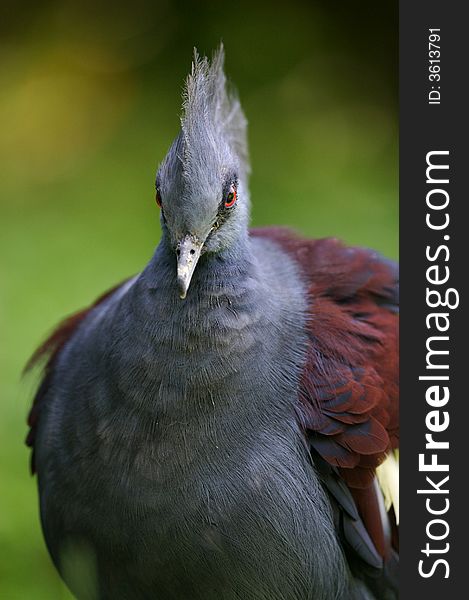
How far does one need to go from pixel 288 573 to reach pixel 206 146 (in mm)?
1291

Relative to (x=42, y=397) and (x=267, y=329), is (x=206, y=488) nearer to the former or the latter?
(x=267, y=329)

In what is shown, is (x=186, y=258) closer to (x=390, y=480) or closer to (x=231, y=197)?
(x=231, y=197)

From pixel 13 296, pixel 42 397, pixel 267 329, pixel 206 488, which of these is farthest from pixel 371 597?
pixel 13 296

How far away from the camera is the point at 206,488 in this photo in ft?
9.47

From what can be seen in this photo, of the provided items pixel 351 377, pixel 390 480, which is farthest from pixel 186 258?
pixel 390 480

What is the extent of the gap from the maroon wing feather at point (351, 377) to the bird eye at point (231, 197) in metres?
0.51

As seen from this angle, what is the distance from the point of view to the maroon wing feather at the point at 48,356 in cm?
348

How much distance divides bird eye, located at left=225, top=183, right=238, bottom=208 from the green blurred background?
3.01m

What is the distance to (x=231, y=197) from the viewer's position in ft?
9.43

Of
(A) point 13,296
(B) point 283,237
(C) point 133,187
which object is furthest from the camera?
(C) point 133,187

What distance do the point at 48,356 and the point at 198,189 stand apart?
118cm

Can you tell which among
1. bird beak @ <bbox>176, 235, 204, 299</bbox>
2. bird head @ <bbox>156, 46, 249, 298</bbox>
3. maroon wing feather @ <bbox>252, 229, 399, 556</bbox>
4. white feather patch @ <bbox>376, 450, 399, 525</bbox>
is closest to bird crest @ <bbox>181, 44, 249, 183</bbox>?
bird head @ <bbox>156, 46, 249, 298</bbox>

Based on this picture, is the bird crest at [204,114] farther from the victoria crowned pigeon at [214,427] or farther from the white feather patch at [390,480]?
the white feather patch at [390,480]

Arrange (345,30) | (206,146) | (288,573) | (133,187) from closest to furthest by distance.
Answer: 1. (206,146)
2. (288,573)
3. (133,187)
4. (345,30)
